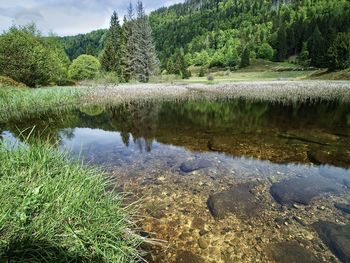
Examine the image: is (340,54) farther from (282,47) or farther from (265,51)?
(265,51)

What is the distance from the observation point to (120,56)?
55.5 metres

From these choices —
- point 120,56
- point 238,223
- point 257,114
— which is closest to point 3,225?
point 238,223

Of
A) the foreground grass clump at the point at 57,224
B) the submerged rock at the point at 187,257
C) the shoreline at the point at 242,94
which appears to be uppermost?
the foreground grass clump at the point at 57,224

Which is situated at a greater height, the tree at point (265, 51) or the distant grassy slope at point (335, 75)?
the tree at point (265, 51)

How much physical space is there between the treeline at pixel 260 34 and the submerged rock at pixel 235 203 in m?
53.9

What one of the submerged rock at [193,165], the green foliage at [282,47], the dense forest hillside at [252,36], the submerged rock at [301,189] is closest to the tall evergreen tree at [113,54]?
the dense forest hillside at [252,36]

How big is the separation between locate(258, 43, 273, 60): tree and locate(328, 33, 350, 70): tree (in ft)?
168

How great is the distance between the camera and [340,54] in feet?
163

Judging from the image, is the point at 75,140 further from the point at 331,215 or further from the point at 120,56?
the point at 120,56

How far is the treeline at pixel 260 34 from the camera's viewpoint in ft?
217

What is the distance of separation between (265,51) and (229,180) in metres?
106

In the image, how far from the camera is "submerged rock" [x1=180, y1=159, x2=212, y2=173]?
23.4 ft

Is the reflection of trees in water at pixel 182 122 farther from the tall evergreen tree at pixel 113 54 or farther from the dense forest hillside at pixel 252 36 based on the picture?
the dense forest hillside at pixel 252 36

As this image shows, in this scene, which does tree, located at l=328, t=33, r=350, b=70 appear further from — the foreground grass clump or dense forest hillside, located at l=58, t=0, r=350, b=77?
the foreground grass clump
